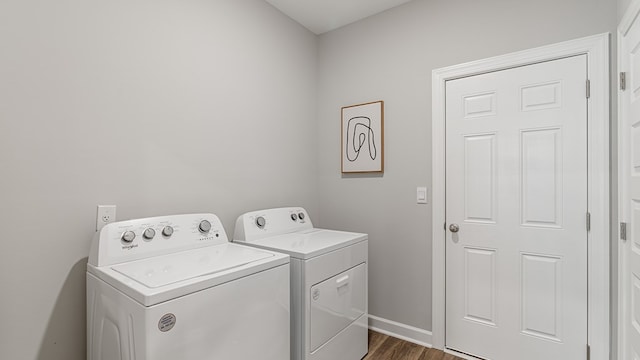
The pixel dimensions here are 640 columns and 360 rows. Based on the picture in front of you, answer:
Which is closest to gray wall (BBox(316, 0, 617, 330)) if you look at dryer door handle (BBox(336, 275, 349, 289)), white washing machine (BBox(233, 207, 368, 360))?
white washing machine (BBox(233, 207, 368, 360))

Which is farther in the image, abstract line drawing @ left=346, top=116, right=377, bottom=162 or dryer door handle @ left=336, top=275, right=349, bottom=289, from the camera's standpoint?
abstract line drawing @ left=346, top=116, right=377, bottom=162

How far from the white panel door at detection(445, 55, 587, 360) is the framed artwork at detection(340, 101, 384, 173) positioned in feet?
1.71

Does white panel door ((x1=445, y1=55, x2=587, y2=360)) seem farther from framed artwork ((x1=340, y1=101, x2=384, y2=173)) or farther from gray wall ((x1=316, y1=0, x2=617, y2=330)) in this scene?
framed artwork ((x1=340, y1=101, x2=384, y2=173))

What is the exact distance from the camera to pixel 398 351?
2.16 meters

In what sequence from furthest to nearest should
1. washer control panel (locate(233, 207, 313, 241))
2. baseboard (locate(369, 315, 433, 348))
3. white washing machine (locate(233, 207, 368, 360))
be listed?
baseboard (locate(369, 315, 433, 348))
washer control panel (locate(233, 207, 313, 241))
white washing machine (locate(233, 207, 368, 360))

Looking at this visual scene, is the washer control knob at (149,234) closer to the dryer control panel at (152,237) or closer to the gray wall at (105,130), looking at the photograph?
the dryer control panel at (152,237)

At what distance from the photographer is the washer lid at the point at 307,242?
5.38ft

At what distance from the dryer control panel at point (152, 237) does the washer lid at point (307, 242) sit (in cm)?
29

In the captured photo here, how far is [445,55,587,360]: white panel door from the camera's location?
1.74 metres

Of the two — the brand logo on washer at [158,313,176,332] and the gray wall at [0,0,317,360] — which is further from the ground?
the gray wall at [0,0,317,360]

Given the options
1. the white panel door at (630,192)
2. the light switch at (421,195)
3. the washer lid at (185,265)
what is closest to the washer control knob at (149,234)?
the washer lid at (185,265)

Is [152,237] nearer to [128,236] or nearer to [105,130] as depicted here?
[128,236]

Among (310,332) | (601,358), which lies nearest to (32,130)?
(310,332)

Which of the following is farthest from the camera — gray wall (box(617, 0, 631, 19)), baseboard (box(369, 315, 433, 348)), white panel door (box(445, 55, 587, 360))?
baseboard (box(369, 315, 433, 348))
